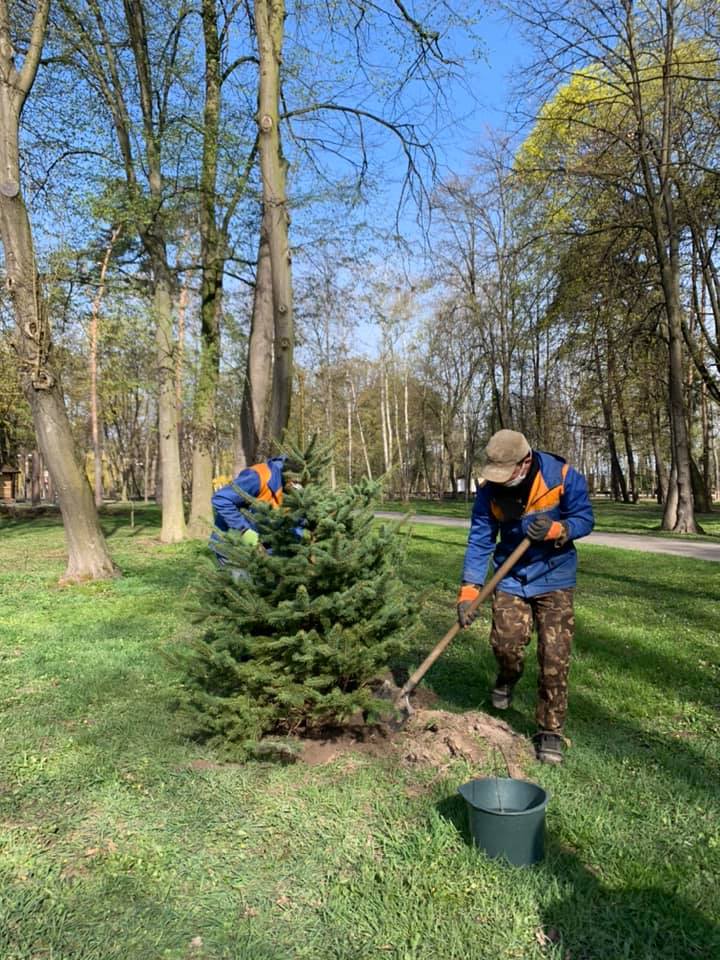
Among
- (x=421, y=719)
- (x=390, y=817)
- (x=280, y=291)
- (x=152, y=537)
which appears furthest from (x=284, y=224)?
(x=152, y=537)

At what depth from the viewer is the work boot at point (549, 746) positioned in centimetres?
358

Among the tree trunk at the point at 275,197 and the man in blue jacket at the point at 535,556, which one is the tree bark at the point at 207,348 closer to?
the tree trunk at the point at 275,197

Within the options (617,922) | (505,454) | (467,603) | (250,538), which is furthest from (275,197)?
(617,922)

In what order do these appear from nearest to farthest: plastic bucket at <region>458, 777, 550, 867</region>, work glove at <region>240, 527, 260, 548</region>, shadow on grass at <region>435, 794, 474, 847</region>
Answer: plastic bucket at <region>458, 777, 550, 867</region> < shadow on grass at <region>435, 794, 474, 847</region> < work glove at <region>240, 527, 260, 548</region>

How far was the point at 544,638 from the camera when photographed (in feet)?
12.5

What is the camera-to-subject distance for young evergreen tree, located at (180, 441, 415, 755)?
3498 millimetres

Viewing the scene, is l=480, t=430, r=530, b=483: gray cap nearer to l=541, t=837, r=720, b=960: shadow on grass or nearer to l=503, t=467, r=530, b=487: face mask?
l=503, t=467, r=530, b=487: face mask

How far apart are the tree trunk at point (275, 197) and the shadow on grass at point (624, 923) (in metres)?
5.92

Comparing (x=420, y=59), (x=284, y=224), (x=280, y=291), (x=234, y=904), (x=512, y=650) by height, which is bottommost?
(x=234, y=904)

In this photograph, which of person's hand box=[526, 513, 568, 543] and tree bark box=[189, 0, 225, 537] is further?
tree bark box=[189, 0, 225, 537]

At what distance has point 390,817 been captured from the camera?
10.1 feet

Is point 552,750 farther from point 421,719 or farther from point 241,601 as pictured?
point 241,601

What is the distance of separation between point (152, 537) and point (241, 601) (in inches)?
542

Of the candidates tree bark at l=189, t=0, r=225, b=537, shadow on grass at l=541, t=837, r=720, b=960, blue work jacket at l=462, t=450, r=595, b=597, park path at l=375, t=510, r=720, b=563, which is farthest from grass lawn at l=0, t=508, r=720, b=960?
tree bark at l=189, t=0, r=225, b=537
